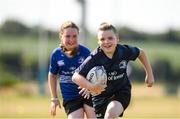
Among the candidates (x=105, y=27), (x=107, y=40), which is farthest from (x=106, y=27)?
(x=107, y=40)

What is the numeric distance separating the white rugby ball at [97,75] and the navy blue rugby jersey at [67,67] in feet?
3.70

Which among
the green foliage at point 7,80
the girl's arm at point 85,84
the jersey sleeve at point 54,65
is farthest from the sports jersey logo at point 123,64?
the green foliage at point 7,80

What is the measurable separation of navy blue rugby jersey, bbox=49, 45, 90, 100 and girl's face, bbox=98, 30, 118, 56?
1.21 metres

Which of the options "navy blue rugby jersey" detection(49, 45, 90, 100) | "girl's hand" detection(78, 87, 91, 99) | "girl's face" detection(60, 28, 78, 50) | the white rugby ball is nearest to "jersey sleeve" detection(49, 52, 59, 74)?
"navy blue rugby jersey" detection(49, 45, 90, 100)

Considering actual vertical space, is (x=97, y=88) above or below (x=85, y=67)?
below

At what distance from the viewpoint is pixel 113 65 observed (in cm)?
1354

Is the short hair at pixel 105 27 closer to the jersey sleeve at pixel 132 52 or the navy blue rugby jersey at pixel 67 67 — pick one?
the jersey sleeve at pixel 132 52

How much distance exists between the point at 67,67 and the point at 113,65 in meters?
1.26

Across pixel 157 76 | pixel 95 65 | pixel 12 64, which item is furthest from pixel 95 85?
pixel 12 64

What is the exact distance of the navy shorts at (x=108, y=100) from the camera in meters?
13.6

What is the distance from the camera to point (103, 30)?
13.4 meters

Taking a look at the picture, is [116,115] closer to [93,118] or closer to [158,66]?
[93,118]

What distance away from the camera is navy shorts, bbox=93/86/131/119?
13586 mm

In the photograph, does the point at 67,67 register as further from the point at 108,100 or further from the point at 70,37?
the point at 108,100
